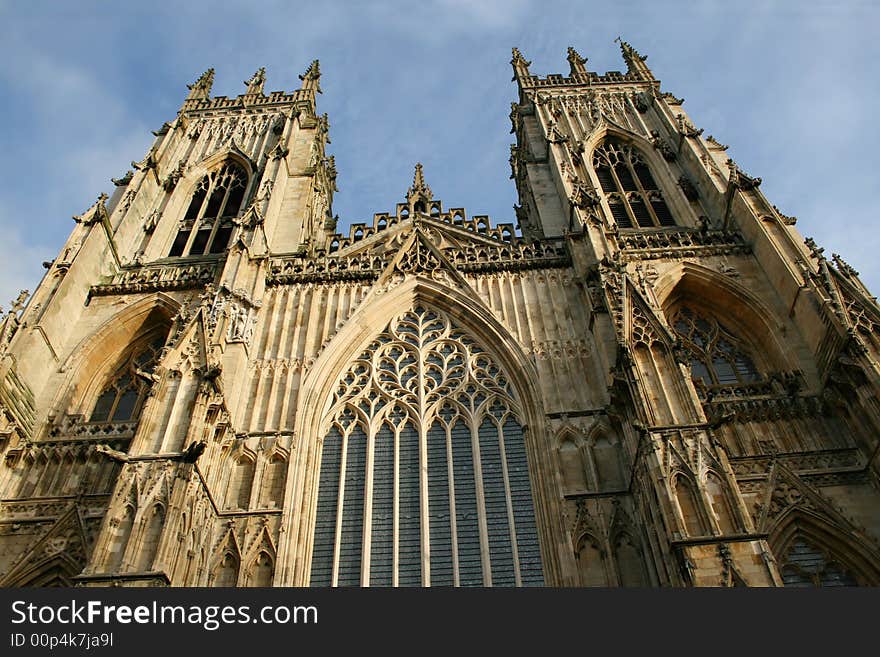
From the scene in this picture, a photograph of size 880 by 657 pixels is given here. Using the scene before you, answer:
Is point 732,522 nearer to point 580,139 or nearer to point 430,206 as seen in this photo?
point 430,206

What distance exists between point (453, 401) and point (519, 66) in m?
19.7

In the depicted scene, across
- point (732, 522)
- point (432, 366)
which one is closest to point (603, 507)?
point (732, 522)

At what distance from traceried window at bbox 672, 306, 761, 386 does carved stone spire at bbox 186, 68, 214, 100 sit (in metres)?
21.4

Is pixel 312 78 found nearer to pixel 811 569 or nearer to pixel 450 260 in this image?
pixel 450 260

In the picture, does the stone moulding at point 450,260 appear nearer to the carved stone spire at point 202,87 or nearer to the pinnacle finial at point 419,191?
the pinnacle finial at point 419,191

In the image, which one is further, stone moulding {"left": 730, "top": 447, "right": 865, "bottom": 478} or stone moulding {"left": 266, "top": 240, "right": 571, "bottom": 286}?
stone moulding {"left": 266, "top": 240, "right": 571, "bottom": 286}

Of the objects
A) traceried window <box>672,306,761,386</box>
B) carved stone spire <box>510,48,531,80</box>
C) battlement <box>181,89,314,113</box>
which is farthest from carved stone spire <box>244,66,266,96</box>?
traceried window <box>672,306,761,386</box>

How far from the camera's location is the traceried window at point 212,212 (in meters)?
21.8

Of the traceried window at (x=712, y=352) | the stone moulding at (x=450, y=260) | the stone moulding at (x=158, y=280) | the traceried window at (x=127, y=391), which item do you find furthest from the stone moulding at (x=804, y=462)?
the stone moulding at (x=158, y=280)

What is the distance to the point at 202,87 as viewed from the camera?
98.7ft

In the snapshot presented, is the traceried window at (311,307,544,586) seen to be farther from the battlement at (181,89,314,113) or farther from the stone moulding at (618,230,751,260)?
the battlement at (181,89,314,113)

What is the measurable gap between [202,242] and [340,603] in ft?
54.6

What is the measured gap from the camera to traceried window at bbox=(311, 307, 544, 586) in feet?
41.1

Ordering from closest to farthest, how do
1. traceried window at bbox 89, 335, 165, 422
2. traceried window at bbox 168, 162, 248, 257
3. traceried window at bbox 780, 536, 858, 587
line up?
traceried window at bbox 780, 536, 858, 587 → traceried window at bbox 89, 335, 165, 422 → traceried window at bbox 168, 162, 248, 257
